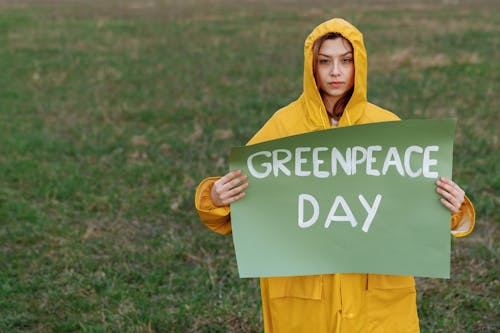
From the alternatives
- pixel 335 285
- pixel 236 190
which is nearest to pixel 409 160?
pixel 335 285

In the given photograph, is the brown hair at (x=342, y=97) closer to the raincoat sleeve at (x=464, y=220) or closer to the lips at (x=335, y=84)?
the lips at (x=335, y=84)

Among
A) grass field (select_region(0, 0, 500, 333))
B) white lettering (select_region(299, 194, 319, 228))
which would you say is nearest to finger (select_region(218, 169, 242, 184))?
white lettering (select_region(299, 194, 319, 228))

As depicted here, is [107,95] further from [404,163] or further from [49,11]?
[49,11]

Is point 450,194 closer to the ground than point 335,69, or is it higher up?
closer to the ground

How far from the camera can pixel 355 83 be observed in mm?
2639

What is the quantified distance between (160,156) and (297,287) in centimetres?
487

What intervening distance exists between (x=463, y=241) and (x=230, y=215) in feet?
10.4

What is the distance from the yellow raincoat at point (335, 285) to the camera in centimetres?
264

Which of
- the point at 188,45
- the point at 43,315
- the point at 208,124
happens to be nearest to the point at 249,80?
the point at 208,124

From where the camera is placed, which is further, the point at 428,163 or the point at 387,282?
the point at 387,282

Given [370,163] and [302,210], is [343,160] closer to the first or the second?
[370,163]

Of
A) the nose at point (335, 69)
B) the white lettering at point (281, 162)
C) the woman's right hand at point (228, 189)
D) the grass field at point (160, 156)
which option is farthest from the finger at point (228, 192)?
the grass field at point (160, 156)

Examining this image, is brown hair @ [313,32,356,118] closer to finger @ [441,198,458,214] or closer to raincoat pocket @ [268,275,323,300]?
finger @ [441,198,458,214]

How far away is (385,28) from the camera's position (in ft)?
59.2
